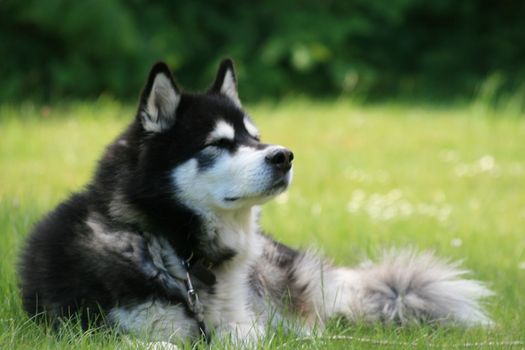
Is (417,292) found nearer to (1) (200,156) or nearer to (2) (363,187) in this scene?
(1) (200,156)

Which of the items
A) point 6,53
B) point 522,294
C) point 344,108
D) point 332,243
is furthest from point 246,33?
point 522,294

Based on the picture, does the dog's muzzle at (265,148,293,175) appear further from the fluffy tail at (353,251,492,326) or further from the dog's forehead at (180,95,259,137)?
the fluffy tail at (353,251,492,326)

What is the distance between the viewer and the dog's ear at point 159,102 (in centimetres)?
362

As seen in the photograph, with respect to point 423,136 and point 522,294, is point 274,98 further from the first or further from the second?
point 522,294

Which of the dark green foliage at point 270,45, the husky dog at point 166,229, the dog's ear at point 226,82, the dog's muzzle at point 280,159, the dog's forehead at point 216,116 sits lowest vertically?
the husky dog at point 166,229

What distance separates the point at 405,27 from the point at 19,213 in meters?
9.87

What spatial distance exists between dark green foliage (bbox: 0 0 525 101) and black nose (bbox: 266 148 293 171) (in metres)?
7.41

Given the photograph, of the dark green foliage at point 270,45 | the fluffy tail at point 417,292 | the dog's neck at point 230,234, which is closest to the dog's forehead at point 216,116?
the dog's neck at point 230,234

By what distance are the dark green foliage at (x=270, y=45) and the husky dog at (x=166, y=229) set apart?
7136 millimetres

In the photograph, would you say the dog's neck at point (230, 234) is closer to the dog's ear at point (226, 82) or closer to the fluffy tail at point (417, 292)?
the dog's ear at point (226, 82)

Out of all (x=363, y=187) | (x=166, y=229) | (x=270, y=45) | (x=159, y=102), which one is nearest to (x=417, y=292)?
(x=166, y=229)

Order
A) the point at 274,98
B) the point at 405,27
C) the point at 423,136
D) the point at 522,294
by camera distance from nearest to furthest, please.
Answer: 1. the point at 522,294
2. the point at 423,136
3. the point at 274,98
4. the point at 405,27

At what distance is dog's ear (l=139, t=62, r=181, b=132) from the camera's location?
3.62 m

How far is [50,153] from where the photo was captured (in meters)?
8.66
